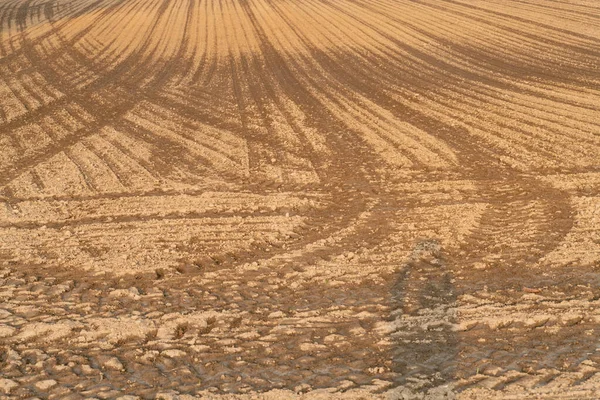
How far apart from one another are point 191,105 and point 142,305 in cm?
863

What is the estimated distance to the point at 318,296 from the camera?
674 centimetres

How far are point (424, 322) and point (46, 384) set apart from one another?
3116 mm

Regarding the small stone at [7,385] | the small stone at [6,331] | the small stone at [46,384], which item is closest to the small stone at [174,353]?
the small stone at [46,384]

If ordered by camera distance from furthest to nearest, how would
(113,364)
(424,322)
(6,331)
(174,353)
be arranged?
(6,331), (424,322), (174,353), (113,364)

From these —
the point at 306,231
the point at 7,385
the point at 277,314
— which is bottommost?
the point at 7,385

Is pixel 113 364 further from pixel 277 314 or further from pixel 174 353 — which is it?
pixel 277 314

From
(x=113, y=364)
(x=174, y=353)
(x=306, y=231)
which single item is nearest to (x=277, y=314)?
(x=174, y=353)

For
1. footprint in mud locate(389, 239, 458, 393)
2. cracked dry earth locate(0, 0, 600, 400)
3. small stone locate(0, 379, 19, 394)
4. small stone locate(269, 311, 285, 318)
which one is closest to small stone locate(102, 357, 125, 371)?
cracked dry earth locate(0, 0, 600, 400)

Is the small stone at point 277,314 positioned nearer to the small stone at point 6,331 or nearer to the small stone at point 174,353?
the small stone at point 174,353

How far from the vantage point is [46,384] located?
5477 millimetres

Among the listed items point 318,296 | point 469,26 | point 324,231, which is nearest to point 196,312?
point 318,296

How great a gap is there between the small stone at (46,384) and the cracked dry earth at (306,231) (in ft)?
0.08

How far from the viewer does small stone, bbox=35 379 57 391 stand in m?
5.44

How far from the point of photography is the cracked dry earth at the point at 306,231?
221 inches
